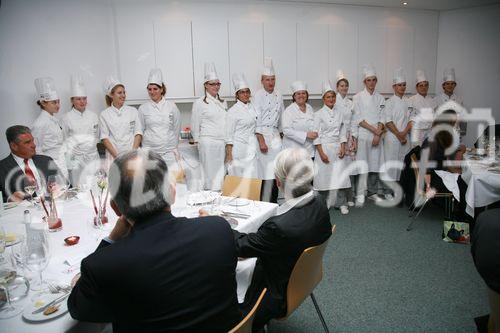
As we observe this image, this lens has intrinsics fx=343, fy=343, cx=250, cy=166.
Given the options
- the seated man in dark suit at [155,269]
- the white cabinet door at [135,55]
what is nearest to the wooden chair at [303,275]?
the seated man in dark suit at [155,269]

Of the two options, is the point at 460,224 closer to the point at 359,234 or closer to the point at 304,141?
the point at 359,234

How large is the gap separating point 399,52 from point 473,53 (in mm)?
1234

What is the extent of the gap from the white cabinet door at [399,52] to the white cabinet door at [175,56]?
2905mm

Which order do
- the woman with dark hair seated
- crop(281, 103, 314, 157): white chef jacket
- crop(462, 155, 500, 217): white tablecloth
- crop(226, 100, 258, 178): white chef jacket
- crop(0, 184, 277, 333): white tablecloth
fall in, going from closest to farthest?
crop(0, 184, 277, 333): white tablecloth → crop(462, 155, 500, 217): white tablecloth → the woman with dark hair seated → crop(226, 100, 258, 178): white chef jacket → crop(281, 103, 314, 157): white chef jacket

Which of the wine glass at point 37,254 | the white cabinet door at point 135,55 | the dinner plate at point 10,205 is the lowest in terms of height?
the dinner plate at point 10,205

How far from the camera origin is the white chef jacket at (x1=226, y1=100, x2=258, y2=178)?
368 cm

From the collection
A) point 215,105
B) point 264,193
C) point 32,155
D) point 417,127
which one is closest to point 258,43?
point 215,105

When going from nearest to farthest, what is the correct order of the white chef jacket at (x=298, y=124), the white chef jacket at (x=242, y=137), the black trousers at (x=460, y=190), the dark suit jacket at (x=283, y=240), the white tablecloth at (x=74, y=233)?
the white tablecloth at (x=74, y=233)
the dark suit jacket at (x=283, y=240)
the black trousers at (x=460, y=190)
the white chef jacket at (x=242, y=137)
the white chef jacket at (x=298, y=124)

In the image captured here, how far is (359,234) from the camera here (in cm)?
328

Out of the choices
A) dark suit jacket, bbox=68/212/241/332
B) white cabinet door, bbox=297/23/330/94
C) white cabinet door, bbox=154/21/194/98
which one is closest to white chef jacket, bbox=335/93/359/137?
white cabinet door, bbox=297/23/330/94

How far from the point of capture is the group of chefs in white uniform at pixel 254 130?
133 inches

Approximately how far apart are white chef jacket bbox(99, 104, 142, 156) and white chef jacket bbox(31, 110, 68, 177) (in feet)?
1.30

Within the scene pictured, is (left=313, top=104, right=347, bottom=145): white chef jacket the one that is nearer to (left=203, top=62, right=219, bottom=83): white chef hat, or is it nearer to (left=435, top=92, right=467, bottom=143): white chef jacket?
(left=203, top=62, right=219, bottom=83): white chef hat

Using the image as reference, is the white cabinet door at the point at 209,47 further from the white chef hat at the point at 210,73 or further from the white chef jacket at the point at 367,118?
Result: the white chef jacket at the point at 367,118
